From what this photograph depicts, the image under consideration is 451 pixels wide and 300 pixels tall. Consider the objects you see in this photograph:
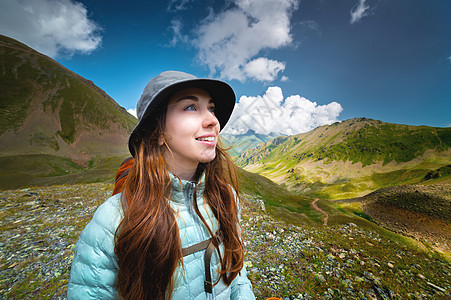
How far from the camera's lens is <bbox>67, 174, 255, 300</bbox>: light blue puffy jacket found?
1.73m

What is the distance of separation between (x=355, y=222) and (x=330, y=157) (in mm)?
146501

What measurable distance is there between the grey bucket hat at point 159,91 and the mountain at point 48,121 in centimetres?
6538

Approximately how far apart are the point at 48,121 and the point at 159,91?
363 feet

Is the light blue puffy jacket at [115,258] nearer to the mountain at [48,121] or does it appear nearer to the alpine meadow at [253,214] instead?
the alpine meadow at [253,214]

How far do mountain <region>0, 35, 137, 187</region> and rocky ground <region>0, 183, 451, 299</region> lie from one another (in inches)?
2058

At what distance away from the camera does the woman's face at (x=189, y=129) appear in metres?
2.05

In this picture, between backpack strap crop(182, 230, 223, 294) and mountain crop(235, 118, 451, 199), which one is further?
mountain crop(235, 118, 451, 199)

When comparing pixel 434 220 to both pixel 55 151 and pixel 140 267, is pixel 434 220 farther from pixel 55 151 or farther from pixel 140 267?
pixel 55 151

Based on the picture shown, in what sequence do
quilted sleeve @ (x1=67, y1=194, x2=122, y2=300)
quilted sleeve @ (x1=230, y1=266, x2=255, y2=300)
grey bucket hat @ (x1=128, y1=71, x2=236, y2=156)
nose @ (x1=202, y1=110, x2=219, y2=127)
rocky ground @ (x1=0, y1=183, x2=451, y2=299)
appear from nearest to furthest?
A: quilted sleeve @ (x1=67, y1=194, x2=122, y2=300) < grey bucket hat @ (x1=128, y1=71, x2=236, y2=156) < nose @ (x1=202, y1=110, x2=219, y2=127) < quilted sleeve @ (x1=230, y1=266, x2=255, y2=300) < rocky ground @ (x1=0, y1=183, x2=451, y2=299)

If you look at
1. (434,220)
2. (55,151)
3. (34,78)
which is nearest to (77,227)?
(434,220)

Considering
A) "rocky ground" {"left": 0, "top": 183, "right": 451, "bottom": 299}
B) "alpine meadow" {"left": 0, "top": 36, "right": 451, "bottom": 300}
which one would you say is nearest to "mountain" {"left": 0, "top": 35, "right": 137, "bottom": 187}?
"alpine meadow" {"left": 0, "top": 36, "right": 451, "bottom": 300}

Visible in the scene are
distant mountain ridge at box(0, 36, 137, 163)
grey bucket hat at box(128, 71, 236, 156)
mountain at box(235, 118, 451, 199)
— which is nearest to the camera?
grey bucket hat at box(128, 71, 236, 156)

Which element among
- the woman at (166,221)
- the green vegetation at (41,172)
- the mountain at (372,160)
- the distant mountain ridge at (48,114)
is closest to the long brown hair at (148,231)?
the woman at (166,221)

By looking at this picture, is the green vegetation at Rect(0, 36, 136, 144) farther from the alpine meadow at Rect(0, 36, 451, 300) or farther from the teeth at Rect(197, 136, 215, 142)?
the teeth at Rect(197, 136, 215, 142)
